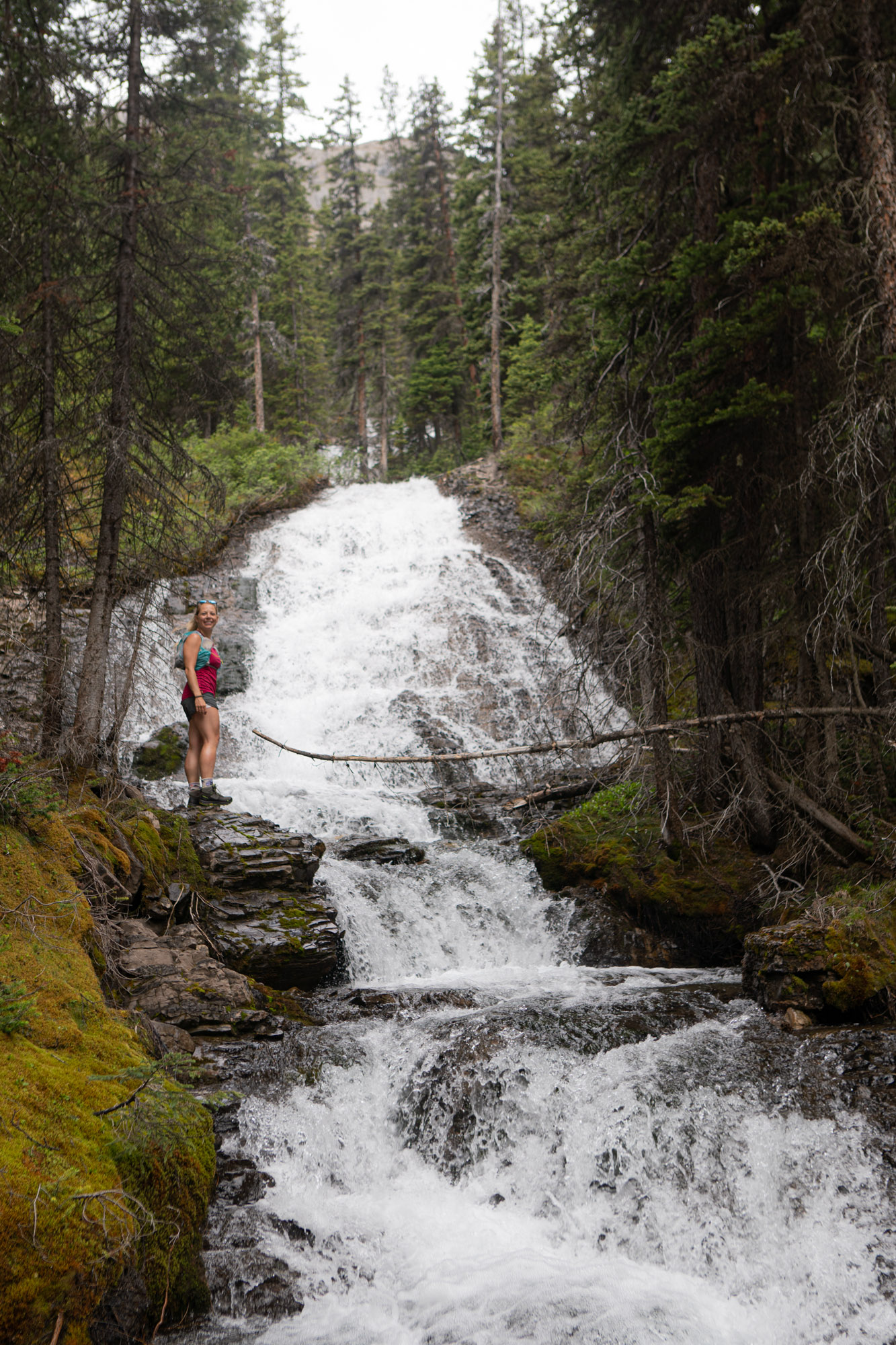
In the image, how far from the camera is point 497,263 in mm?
30859

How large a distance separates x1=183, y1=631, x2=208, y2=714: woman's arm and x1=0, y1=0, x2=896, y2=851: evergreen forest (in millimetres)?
852

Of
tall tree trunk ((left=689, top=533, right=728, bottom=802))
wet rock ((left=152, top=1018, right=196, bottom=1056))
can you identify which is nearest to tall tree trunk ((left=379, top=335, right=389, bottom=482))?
tall tree trunk ((left=689, top=533, right=728, bottom=802))

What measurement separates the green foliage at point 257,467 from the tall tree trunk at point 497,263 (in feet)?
24.4

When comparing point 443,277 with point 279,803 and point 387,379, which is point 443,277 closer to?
point 387,379

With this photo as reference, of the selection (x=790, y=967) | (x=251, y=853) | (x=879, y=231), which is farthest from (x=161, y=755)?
(x=879, y=231)

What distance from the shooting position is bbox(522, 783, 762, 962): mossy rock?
8.71 m

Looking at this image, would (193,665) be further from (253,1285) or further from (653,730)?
(253,1285)

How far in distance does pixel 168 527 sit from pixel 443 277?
33185 millimetres

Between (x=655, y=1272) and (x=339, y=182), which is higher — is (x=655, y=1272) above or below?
below

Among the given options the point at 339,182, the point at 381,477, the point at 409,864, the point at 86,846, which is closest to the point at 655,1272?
the point at 86,846

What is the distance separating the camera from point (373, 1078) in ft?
19.9

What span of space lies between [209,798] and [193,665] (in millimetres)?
1540

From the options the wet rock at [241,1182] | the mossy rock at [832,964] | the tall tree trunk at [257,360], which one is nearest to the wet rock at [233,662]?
the wet rock at [241,1182]

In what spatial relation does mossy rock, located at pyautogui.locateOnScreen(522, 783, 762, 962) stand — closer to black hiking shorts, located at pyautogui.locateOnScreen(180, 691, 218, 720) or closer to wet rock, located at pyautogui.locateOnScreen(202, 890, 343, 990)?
wet rock, located at pyautogui.locateOnScreen(202, 890, 343, 990)
